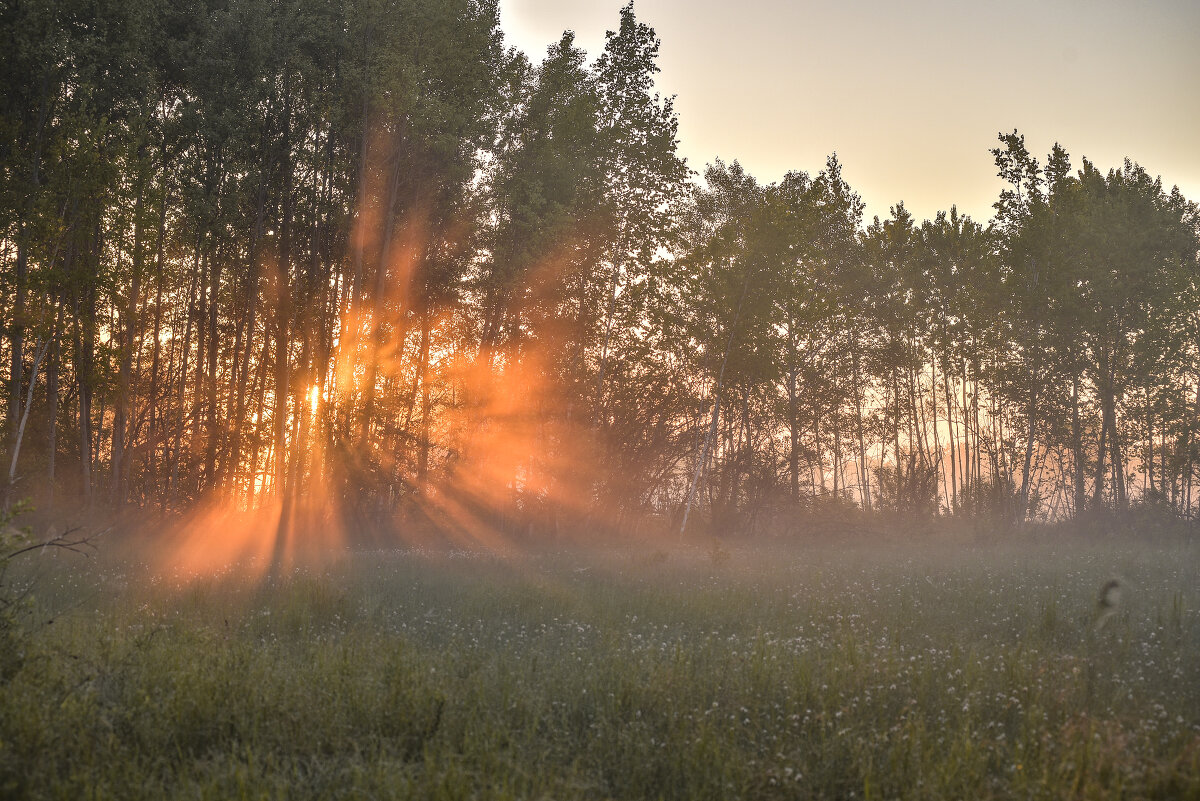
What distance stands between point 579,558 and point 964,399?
22490 mm

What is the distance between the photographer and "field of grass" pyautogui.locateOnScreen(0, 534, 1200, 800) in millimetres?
4559

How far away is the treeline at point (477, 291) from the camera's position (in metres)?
19.3

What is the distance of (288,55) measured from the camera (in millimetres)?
21906

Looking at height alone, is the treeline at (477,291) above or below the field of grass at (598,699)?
above

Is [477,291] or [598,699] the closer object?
[598,699]

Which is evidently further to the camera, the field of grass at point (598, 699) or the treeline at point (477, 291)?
the treeline at point (477, 291)

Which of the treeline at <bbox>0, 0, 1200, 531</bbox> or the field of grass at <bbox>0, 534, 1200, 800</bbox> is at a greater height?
the treeline at <bbox>0, 0, 1200, 531</bbox>

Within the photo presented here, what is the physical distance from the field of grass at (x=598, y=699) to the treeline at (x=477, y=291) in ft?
40.3

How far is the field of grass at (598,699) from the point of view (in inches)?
179

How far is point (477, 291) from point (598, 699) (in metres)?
21.0

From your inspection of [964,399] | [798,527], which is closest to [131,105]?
[798,527]

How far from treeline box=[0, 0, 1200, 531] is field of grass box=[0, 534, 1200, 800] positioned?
12.3m

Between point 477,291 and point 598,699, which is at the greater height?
point 477,291

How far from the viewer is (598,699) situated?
6215mm
